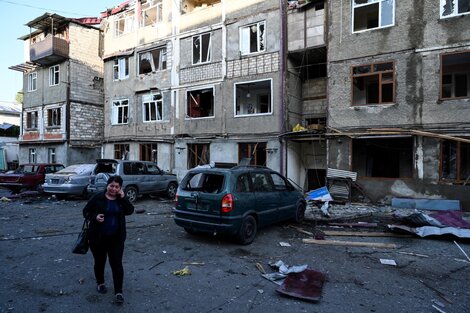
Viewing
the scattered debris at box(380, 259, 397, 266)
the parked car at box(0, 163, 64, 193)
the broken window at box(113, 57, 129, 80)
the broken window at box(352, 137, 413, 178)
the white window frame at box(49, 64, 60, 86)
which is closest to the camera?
the scattered debris at box(380, 259, 397, 266)

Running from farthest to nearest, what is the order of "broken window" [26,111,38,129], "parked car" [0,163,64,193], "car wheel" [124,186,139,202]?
1. "broken window" [26,111,38,129]
2. "parked car" [0,163,64,193]
3. "car wheel" [124,186,139,202]

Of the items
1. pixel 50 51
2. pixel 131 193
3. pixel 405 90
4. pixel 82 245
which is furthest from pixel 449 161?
pixel 50 51

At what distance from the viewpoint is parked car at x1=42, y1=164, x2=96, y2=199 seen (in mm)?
13039

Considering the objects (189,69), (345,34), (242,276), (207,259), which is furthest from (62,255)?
(189,69)

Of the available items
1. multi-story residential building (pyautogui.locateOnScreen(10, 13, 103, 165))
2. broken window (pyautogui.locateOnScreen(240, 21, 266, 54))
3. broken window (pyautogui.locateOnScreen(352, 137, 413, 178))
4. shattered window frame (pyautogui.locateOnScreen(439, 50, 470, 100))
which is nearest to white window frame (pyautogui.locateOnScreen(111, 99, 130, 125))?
multi-story residential building (pyautogui.locateOnScreen(10, 13, 103, 165))

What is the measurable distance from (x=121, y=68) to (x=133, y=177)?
11.4 m

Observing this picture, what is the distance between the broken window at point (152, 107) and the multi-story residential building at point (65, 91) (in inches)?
262

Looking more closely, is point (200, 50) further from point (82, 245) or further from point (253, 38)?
point (82, 245)

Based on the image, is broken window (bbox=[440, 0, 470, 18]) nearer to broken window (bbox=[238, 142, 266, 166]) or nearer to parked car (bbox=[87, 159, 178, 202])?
broken window (bbox=[238, 142, 266, 166])

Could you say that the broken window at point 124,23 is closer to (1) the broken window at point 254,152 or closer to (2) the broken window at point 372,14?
(1) the broken window at point 254,152

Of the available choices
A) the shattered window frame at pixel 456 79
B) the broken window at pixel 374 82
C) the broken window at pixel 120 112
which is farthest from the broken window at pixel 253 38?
the broken window at pixel 120 112

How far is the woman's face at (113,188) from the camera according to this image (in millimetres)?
4230

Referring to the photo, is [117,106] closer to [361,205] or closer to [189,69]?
[189,69]

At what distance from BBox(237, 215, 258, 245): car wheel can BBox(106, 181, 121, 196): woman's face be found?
127 inches
